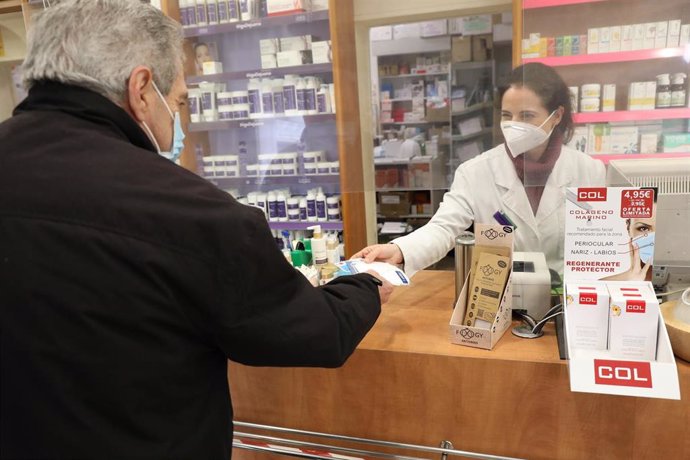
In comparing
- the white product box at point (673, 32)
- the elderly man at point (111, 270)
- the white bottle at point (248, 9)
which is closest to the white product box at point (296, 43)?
the white bottle at point (248, 9)

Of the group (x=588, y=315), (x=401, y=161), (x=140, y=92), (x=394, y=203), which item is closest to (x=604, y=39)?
(x=588, y=315)

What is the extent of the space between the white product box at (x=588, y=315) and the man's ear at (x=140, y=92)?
3.45ft

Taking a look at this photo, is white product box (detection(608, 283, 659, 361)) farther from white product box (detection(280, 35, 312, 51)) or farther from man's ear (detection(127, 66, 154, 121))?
white product box (detection(280, 35, 312, 51))

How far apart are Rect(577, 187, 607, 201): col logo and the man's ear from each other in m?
1.02

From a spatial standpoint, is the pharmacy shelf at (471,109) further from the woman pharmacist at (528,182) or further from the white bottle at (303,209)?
the woman pharmacist at (528,182)

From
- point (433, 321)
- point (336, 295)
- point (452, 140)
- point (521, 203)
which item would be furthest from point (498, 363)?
point (452, 140)

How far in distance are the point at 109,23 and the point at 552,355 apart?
4.19 feet

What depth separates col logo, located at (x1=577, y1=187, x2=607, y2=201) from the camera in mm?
1277

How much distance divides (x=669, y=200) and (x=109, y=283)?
4.70 feet

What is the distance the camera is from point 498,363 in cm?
135

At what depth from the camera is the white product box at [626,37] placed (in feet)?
7.40

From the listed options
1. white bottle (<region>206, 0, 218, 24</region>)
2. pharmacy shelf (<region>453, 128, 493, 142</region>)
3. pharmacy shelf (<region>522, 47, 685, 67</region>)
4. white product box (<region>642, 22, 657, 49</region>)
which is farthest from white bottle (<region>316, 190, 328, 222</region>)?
white product box (<region>642, 22, 657, 49</region>)

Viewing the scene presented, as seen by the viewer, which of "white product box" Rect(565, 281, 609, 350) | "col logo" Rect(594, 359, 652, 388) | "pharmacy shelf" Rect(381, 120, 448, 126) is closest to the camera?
"col logo" Rect(594, 359, 652, 388)

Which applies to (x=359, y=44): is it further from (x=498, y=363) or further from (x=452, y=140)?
(x=498, y=363)
